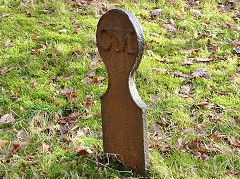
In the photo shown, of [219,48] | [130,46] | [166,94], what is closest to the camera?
[130,46]

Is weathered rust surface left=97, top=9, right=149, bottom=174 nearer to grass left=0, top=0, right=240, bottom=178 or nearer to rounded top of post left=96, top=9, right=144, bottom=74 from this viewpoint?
rounded top of post left=96, top=9, right=144, bottom=74

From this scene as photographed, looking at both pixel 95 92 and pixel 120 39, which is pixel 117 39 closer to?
pixel 120 39

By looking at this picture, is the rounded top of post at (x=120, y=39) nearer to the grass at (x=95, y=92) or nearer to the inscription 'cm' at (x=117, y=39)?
the inscription 'cm' at (x=117, y=39)

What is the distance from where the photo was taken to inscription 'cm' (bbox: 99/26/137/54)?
2350 mm

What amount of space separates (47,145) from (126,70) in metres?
1.25

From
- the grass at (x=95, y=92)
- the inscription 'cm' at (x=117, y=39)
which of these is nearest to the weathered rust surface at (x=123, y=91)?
the inscription 'cm' at (x=117, y=39)

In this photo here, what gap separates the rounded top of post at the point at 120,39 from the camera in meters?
2.32

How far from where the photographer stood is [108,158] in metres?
2.80

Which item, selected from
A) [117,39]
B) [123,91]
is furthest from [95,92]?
[117,39]

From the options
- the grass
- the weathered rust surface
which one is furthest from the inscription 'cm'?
the grass

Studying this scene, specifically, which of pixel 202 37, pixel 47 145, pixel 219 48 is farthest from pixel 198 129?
pixel 202 37

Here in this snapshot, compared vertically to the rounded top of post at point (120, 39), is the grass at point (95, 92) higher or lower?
lower

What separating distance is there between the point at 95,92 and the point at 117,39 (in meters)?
1.71

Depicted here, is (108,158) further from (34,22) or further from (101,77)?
(34,22)
